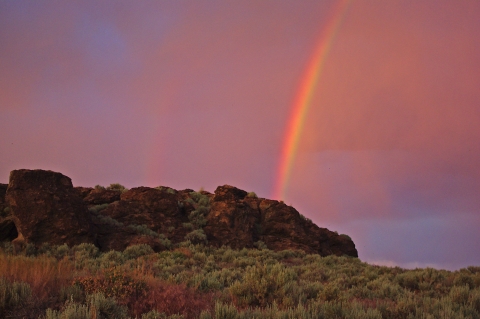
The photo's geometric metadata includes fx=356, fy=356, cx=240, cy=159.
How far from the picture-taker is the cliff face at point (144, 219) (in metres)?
18.1

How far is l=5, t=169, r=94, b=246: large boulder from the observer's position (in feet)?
58.2

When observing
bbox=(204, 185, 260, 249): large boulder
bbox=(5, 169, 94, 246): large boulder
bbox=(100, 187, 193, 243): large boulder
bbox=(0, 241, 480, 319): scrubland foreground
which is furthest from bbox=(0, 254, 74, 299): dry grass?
bbox=(204, 185, 260, 249): large boulder

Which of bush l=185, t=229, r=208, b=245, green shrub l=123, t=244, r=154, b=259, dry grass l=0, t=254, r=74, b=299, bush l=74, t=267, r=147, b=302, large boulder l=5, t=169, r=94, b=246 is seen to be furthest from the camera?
bush l=185, t=229, r=208, b=245

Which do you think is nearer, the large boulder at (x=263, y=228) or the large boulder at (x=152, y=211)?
the large boulder at (x=152, y=211)

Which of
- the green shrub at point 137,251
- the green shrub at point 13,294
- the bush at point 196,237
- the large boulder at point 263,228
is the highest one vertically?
the large boulder at point 263,228

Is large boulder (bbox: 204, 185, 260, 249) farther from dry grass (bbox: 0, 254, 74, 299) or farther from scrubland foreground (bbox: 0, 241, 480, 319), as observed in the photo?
dry grass (bbox: 0, 254, 74, 299)

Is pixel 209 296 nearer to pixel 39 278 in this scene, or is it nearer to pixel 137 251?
pixel 39 278

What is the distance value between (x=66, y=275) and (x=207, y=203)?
18.9 meters

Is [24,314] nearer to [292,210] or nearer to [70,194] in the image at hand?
[70,194]

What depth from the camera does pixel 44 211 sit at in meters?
18.2

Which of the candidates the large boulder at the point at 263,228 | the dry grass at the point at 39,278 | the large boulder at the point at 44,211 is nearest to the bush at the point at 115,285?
the dry grass at the point at 39,278

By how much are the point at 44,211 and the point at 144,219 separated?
636 cm

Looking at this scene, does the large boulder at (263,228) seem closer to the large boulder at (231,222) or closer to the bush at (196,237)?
the large boulder at (231,222)

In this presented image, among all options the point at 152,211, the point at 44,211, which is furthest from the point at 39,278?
the point at 152,211
